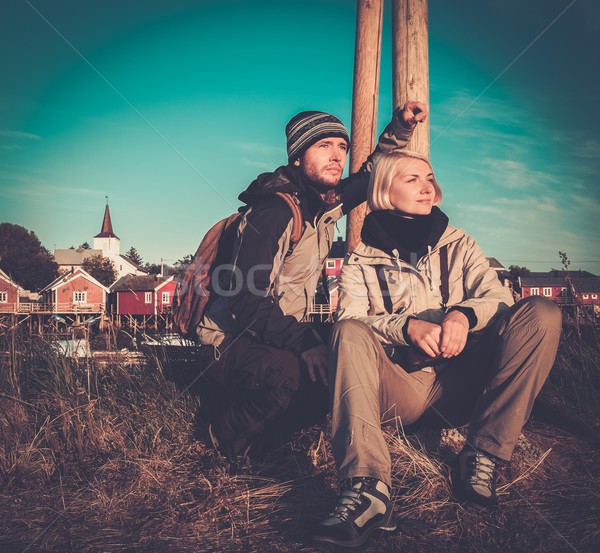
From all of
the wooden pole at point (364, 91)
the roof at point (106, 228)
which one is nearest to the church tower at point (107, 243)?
the roof at point (106, 228)

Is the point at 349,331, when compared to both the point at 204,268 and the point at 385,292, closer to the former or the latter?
the point at 385,292

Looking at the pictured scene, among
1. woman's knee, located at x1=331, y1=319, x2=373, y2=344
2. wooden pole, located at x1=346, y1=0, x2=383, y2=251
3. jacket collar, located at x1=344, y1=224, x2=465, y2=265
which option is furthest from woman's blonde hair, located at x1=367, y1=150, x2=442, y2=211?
wooden pole, located at x1=346, y1=0, x2=383, y2=251

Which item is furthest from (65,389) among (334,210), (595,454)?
(595,454)

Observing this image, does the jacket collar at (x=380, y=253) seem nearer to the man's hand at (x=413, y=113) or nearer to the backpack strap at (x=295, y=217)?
the backpack strap at (x=295, y=217)

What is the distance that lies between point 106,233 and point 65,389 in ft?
398

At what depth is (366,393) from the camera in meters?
2.23

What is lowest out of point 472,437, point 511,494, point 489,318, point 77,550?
point 77,550

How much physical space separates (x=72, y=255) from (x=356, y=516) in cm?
11640

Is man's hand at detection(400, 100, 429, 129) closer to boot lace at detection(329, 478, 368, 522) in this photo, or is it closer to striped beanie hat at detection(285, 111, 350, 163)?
striped beanie hat at detection(285, 111, 350, 163)

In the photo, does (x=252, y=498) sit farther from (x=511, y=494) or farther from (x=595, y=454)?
(x=595, y=454)

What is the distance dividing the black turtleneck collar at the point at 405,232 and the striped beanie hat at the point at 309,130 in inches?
28.1

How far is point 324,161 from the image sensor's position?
11.2ft

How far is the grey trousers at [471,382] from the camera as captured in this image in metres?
2.11

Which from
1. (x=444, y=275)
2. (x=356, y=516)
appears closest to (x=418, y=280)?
(x=444, y=275)
